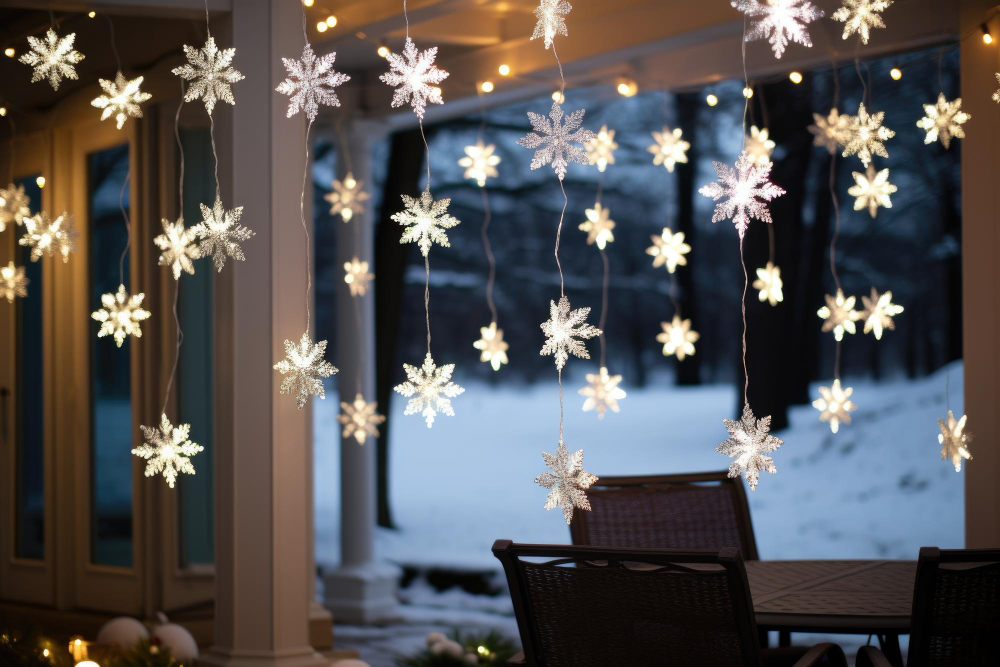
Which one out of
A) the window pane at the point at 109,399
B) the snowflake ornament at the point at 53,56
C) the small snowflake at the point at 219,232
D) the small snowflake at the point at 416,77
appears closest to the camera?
the small snowflake at the point at 416,77

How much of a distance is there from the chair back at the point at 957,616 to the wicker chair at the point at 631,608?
0.23 metres

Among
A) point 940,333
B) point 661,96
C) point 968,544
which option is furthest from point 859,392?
point 968,544

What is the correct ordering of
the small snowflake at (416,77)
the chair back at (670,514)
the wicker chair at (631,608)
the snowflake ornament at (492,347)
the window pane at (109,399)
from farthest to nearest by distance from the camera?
the window pane at (109,399)
the chair back at (670,514)
the snowflake ornament at (492,347)
the small snowflake at (416,77)
the wicker chair at (631,608)

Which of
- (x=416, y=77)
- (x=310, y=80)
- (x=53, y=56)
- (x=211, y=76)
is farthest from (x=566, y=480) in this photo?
(x=53, y=56)

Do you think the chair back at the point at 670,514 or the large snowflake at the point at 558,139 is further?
the chair back at the point at 670,514

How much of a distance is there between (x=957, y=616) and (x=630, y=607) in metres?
0.56

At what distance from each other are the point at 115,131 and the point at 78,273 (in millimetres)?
618

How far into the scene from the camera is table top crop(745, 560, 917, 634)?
1.92 metres

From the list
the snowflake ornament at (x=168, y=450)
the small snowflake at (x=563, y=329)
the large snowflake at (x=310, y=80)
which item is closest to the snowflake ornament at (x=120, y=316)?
the snowflake ornament at (x=168, y=450)

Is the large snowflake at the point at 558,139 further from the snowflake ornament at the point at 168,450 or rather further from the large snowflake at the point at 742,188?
the snowflake ornament at the point at 168,450

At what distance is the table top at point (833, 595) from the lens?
1.92 metres

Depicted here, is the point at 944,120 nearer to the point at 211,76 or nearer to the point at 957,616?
the point at 957,616

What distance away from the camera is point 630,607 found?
170 centimetres

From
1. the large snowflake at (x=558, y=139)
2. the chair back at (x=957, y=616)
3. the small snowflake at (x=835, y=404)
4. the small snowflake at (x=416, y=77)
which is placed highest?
the small snowflake at (x=416, y=77)
